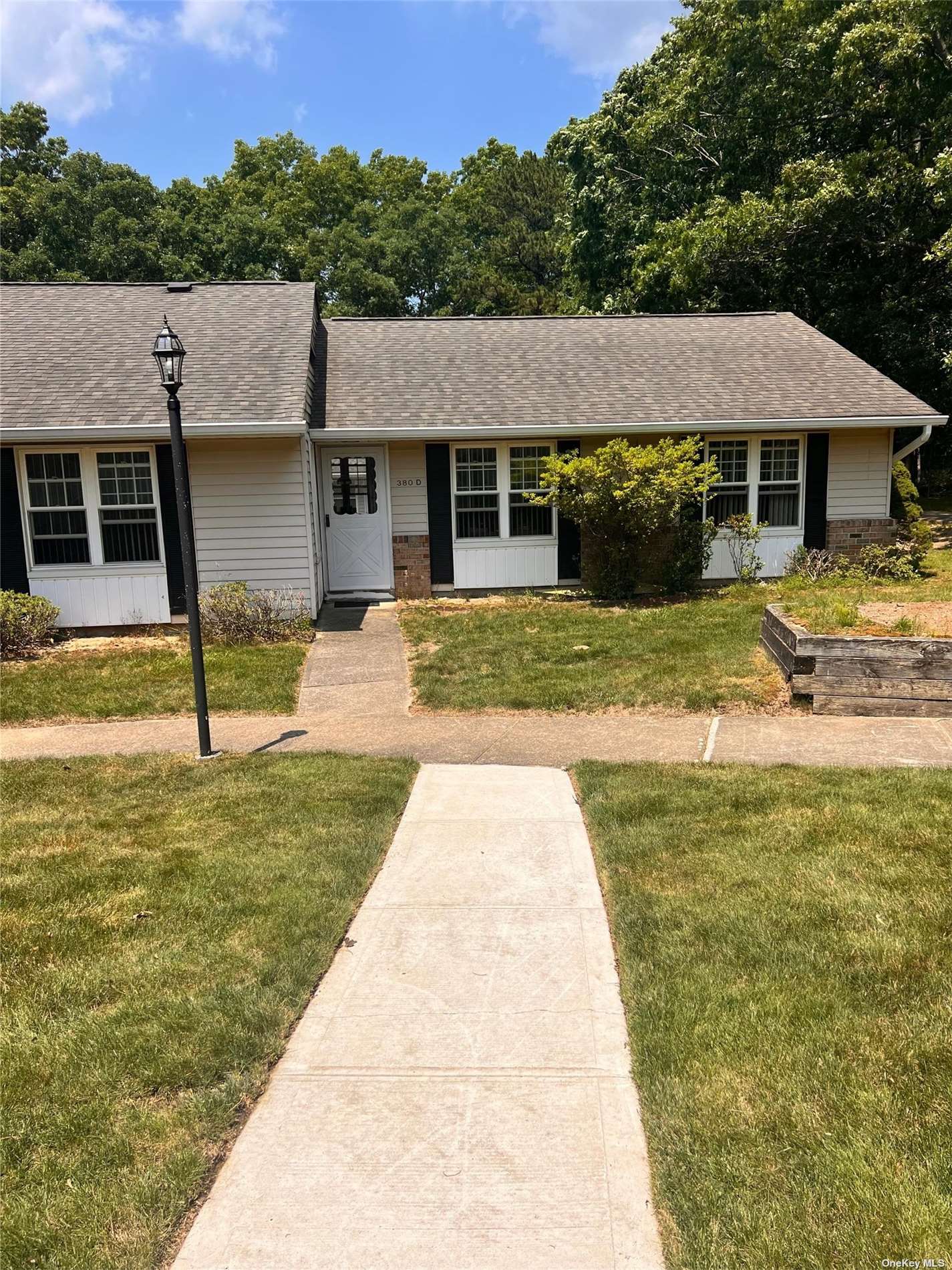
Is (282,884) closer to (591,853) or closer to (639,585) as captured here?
(591,853)

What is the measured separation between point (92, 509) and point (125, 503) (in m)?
0.44

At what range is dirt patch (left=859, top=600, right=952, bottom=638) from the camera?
314 inches

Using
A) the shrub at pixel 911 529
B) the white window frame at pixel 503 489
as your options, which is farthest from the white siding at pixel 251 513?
the shrub at pixel 911 529

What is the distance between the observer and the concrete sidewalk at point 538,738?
6.52m

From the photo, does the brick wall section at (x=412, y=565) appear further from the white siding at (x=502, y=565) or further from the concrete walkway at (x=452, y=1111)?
the concrete walkway at (x=452, y=1111)

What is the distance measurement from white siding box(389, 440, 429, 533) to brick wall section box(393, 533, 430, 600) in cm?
14

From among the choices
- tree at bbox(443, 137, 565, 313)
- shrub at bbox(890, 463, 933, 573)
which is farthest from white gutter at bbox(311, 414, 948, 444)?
tree at bbox(443, 137, 565, 313)

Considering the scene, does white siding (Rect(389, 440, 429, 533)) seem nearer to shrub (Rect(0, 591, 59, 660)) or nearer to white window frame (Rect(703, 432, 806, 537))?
white window frame (Rect(703, 432, 806, 537))

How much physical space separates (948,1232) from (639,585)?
11.7 m

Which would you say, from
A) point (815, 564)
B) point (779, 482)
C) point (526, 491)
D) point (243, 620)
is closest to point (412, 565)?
point (526, 491)

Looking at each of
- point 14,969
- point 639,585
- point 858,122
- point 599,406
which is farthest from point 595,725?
point 858,122

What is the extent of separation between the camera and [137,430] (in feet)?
37.3

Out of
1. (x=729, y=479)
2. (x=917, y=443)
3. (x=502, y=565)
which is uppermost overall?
(x=917, y=443)

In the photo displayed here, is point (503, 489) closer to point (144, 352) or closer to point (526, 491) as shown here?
point (526, 491)
